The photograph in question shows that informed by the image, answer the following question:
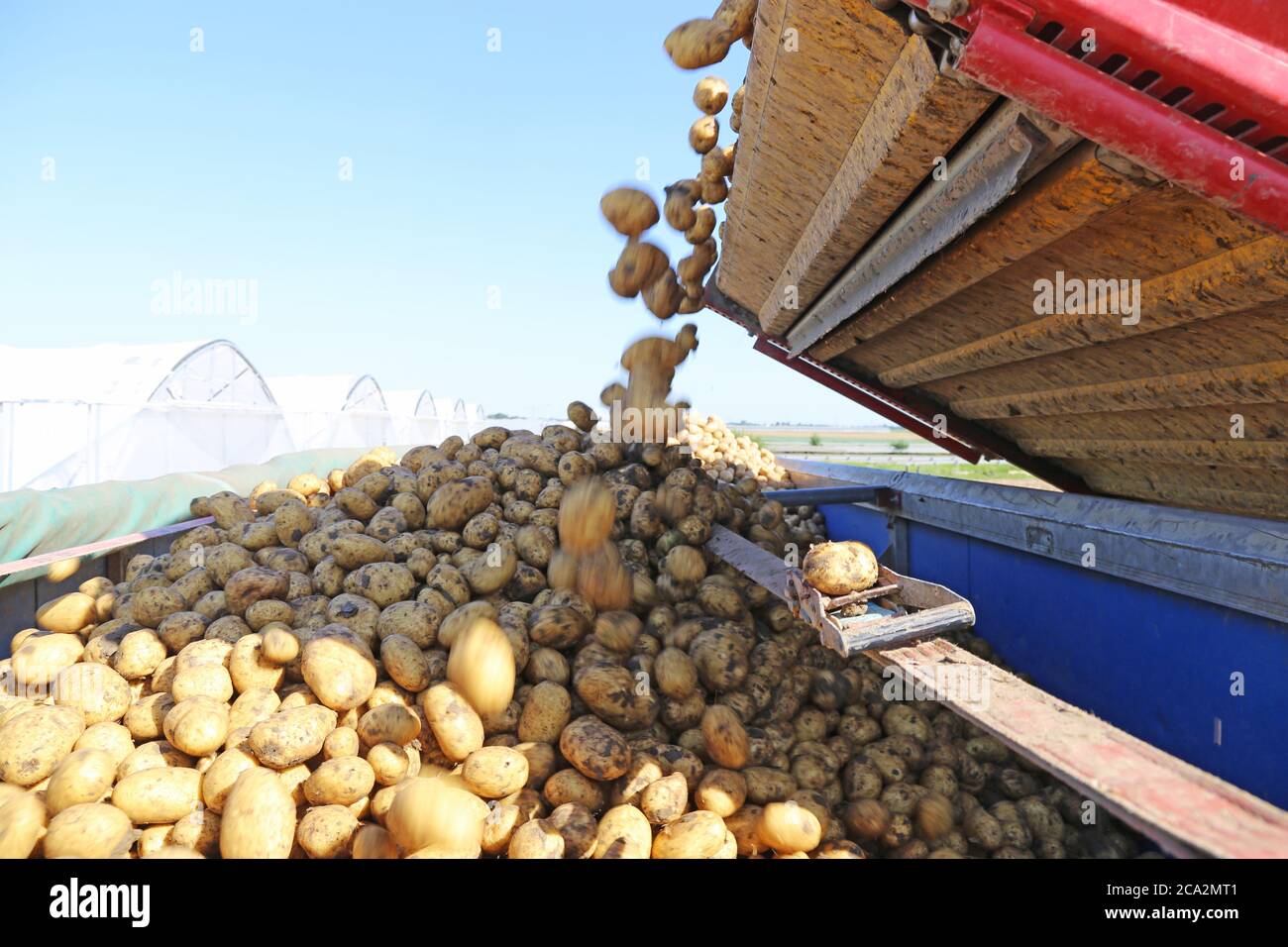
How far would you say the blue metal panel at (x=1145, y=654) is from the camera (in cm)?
223

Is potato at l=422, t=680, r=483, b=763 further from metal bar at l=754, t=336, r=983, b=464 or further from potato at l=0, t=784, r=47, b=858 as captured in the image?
metal bar at l=754, t=336, r=983, b=464

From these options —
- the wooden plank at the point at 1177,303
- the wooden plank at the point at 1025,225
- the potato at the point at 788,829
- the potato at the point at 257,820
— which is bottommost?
the potato at the point at 788,829

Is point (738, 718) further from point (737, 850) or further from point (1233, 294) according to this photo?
point (1233, 294)

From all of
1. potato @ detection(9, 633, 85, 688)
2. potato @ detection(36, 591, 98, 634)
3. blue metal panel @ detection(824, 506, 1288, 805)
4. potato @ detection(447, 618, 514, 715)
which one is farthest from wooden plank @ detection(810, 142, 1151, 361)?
potato @ detection(36, 591, 98, 634)

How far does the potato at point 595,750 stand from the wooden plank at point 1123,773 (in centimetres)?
117

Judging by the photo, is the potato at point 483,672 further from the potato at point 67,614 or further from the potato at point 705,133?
the potato at point 705,133

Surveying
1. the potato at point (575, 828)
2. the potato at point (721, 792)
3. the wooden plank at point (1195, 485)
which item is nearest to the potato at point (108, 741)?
the potato at point (575, 828)

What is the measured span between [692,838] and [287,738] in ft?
4.97

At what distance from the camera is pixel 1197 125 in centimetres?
136

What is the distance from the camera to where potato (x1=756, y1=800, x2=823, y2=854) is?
2541 mm

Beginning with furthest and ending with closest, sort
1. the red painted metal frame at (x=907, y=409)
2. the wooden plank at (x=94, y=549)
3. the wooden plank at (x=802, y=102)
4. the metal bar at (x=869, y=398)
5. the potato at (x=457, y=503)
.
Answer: the metal bar at (x=869, y=398) < the red painted metal frame at (x=907, y=409) < the potato at (x=457, y=503) < the wooden plank at (x=94, y=549) < the wooden plank at (x=802, y=102)

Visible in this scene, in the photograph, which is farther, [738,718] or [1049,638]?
[1049,638]

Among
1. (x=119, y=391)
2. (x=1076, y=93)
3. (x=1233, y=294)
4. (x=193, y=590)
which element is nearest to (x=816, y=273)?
(x=1233, y=294)
